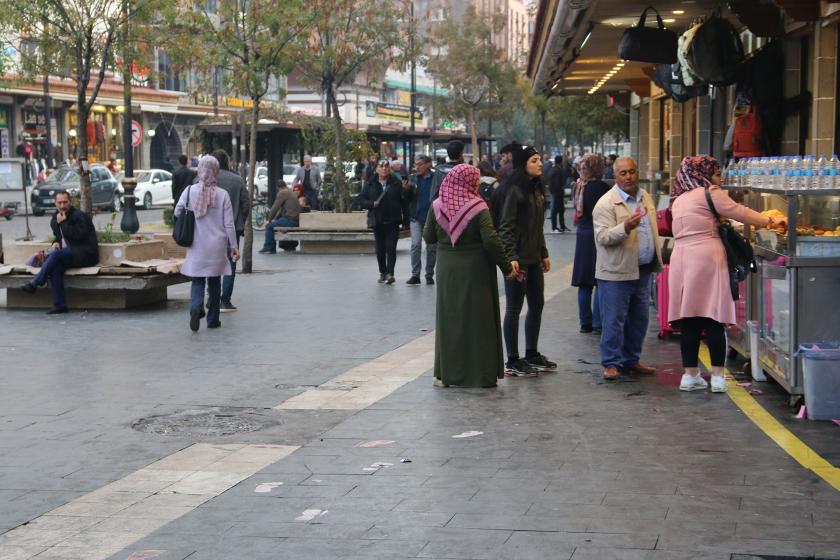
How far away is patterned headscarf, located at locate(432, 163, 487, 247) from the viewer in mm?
9492

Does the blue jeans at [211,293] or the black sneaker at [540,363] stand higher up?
the blue jeans at [211,293]

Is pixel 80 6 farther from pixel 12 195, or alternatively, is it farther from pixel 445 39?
pixel 445 39

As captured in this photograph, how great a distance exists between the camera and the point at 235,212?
15.6 metres

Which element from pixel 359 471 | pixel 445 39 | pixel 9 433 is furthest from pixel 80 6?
pixel 445 39

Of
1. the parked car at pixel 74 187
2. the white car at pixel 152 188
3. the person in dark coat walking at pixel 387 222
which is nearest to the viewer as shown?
the person in dark coat walking at pixel 387 222

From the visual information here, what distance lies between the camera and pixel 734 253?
897 cm

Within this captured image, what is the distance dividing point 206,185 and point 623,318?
5299 millimetres

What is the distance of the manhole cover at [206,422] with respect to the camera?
8.16 m

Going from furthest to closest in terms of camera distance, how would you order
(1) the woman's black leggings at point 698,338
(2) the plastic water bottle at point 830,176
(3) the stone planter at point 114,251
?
(3) the stone planter at point 114,251 < (1) the woman's black leggings at point 698,338 < (2) the plastic water bottle at point 830,176

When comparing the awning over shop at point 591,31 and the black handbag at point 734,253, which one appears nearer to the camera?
the black handbag at point 734,253

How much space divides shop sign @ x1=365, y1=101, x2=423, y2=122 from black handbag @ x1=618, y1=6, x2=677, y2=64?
72.4m

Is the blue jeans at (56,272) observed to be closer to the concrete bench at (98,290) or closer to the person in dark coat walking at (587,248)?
the concrete bench at (98,290)

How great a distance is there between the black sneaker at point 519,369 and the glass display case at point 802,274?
6.50 ft

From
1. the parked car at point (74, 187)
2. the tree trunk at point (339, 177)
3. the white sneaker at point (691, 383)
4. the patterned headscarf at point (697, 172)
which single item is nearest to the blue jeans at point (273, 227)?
the tree trunk at point (339, 177)
